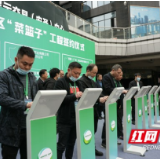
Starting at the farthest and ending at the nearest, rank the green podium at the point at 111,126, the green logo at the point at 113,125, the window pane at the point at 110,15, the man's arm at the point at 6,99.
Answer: the window pane at the point at 110,15 < the green logo at the point at 113,125 < the green podium at the point at 111,126 < the man's arm at the point at 6,99

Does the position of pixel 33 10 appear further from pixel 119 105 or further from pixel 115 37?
pixel 115 37

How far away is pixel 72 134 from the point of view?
7.48 ft

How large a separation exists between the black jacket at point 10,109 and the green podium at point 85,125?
0.55 m

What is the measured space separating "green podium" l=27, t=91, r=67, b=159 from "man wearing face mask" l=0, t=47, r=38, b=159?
0.14 meters

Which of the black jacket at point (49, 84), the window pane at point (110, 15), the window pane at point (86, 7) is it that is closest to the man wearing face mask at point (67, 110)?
the black jacket at point (49, 84)

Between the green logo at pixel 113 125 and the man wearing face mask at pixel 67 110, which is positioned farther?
the green logo at pixel 113 125

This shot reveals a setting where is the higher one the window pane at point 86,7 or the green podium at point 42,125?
the window pane at point 86,7

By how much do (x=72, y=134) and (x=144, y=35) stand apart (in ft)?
32.8

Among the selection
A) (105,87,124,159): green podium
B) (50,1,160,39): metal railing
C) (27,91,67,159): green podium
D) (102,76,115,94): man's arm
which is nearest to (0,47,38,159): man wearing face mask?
(27,91,67,159): green podium

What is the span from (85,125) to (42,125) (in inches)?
24.1

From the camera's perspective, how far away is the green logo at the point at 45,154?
128cm

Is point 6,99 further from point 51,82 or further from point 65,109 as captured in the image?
point 51,82

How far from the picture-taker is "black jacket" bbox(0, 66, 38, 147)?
1372 mm

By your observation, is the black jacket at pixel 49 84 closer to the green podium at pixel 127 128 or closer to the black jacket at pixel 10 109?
the green podium at pixel 127 128
